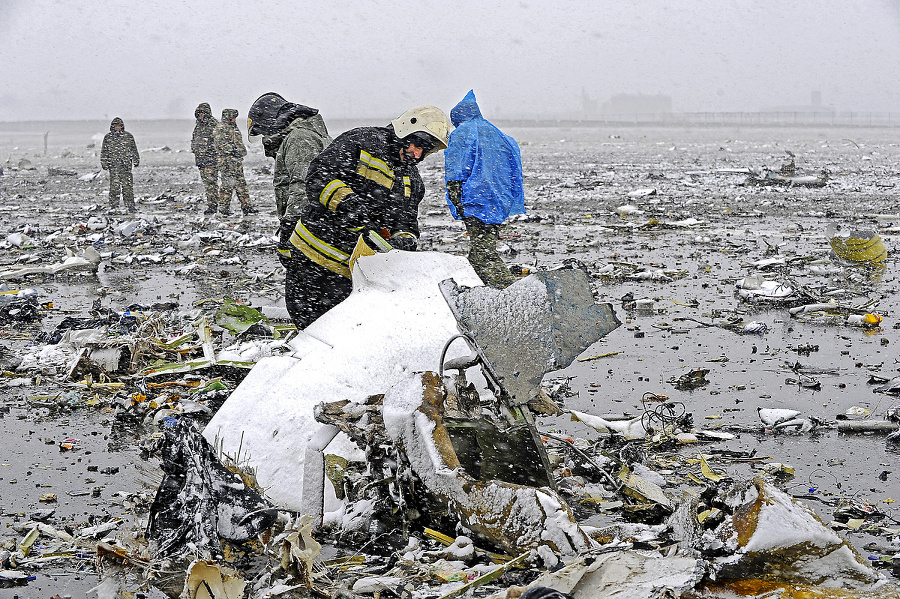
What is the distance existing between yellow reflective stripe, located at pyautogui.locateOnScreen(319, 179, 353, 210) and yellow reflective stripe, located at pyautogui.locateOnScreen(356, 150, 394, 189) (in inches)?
4.6

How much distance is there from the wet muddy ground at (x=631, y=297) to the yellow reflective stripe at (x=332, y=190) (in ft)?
5.54

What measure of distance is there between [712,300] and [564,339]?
14.5 ft

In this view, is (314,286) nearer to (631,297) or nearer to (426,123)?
(426,123)

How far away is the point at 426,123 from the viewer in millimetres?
4613

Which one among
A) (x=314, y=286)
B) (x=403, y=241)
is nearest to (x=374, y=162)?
(x=403, y=241)

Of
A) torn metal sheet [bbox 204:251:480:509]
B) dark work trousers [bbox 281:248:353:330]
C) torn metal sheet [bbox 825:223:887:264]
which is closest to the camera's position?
torn metal sheet [bbox 204:251:480:509]

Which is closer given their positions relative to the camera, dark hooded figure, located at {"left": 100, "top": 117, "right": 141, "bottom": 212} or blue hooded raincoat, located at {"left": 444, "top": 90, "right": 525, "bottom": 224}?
blue hooded raincoat, located at {"left": 444, "top": 90, "right": 525, "bottom": 224}

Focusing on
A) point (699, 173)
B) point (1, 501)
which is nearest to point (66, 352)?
point (1, 501)

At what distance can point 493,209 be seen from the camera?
6.96m

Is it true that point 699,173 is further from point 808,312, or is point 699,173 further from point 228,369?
point 228,369

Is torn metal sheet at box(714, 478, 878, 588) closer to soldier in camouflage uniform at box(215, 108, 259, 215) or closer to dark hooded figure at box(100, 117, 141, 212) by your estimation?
soldier in camouflage uniform at box(215, 108, 259, 215)

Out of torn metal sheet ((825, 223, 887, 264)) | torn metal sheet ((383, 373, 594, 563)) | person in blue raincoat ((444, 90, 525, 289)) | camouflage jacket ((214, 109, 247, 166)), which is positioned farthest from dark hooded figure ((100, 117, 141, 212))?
torn metal sheet ((383, 373, 594, 563))

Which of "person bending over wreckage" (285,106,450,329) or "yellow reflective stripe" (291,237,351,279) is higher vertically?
"person bending over wreckage" (285,106,450,329)

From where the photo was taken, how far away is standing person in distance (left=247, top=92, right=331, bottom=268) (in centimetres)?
615
